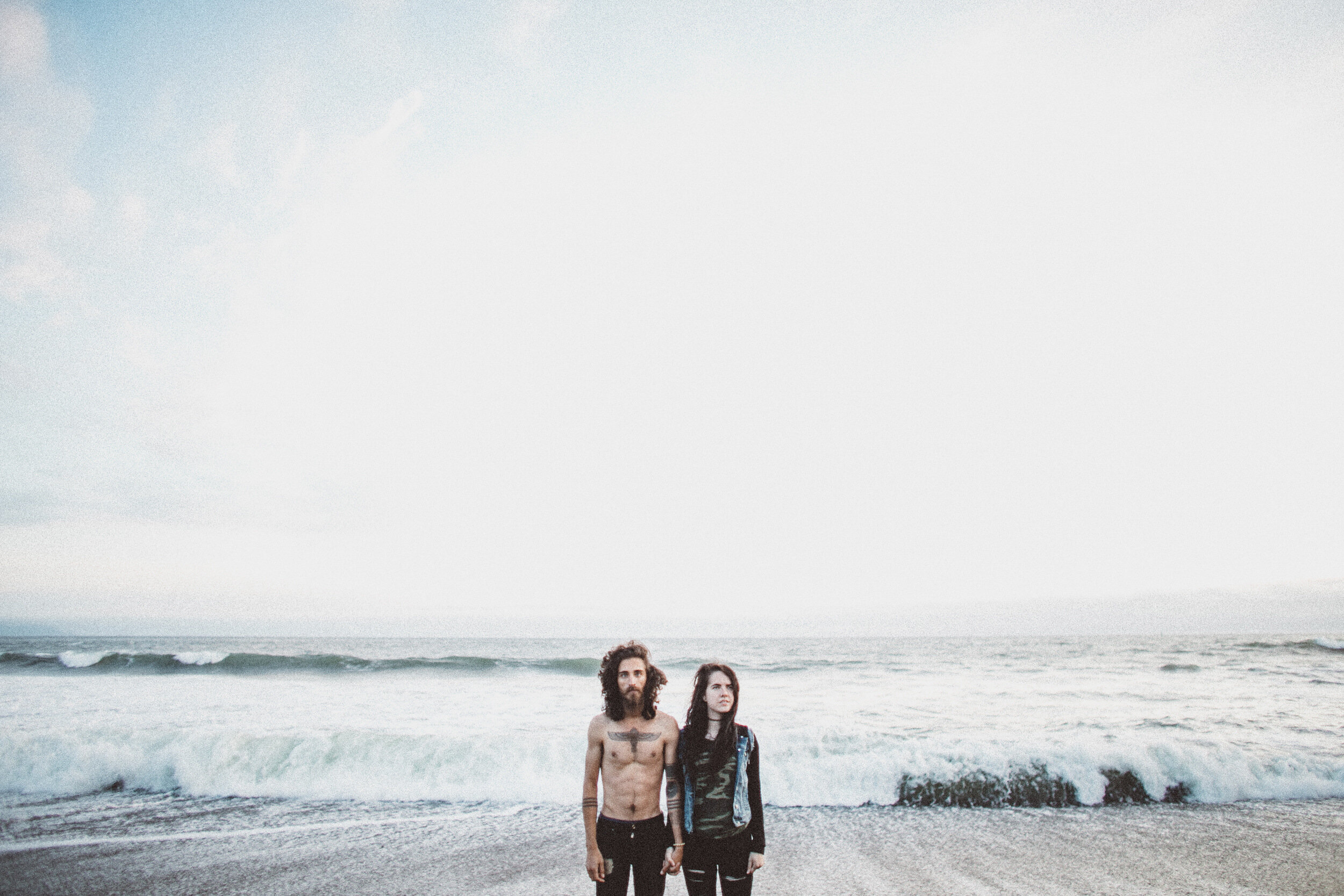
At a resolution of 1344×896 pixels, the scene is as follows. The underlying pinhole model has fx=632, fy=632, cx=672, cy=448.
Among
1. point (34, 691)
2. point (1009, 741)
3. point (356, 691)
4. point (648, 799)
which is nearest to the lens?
point (648, 799)

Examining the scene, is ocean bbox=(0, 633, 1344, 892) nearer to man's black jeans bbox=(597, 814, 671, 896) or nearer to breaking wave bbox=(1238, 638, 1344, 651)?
man's black jeans bbox=(597, 814, 671, 896)

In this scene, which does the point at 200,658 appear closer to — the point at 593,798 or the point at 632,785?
the point at 593,798

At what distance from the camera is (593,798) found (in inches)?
145

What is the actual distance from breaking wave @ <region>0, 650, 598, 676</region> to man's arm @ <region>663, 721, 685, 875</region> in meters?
21.4

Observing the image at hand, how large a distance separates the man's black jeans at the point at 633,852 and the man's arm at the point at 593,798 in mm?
41

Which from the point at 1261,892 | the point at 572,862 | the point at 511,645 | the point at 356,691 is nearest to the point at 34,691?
the point at 356,691

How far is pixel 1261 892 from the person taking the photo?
5.61 m

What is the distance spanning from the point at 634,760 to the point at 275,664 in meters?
28.0

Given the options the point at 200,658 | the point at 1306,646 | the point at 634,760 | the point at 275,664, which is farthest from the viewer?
the point at 1306,646

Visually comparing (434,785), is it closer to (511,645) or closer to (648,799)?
(648,799)

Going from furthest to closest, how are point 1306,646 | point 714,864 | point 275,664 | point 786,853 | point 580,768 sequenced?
1. point 1306,646
2. point 275,664
3. point 580,768
4. point 786,853
5. point 714,864

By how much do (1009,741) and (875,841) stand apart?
14.9 feet

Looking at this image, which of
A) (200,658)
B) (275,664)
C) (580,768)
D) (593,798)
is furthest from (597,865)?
(200,658)

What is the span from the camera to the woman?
3.58 metres
